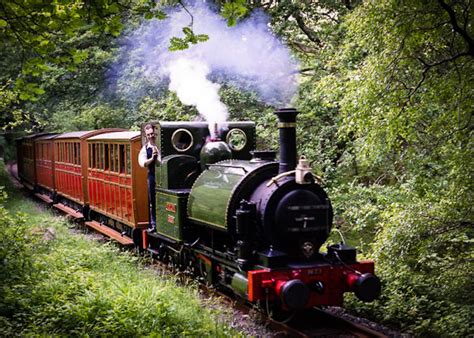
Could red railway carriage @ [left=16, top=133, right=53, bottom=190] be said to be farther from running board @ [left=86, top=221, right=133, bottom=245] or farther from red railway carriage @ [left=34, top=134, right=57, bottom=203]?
running board @ [left=86, top=221, right=133, bottom=245]

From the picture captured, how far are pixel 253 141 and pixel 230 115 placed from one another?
18.3ft

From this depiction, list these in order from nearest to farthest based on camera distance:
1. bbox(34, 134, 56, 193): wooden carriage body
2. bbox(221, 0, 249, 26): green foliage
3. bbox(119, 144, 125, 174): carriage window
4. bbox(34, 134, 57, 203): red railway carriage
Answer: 1. bbox(221, 0, 249, 26): green foliage
2. bbox(119, 144, 125, 174): carriage window
3. bbox(34, 134, 56, 193): wooden carriage body
4. bbox(34, 134, 57, 203): red railway carriage

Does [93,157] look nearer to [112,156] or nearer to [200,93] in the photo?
[112,156]

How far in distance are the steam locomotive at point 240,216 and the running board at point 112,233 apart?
51mm

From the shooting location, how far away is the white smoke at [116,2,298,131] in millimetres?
10242

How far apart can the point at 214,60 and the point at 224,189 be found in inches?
195

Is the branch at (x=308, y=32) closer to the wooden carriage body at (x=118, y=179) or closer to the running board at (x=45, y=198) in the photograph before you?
the wooden carriage body at (x=118, y=179)

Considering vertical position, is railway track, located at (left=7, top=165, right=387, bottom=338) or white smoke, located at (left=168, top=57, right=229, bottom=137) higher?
white smoke, located at (left=168, top=57, right=229, bottom=137)

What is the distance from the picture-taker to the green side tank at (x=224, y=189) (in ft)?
24.4

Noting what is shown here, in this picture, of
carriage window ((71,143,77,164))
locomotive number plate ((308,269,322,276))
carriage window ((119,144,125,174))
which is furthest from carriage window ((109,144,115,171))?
locomotive number plate ((308,269,322,276))

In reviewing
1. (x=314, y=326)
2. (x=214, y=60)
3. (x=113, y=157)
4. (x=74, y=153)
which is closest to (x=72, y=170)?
(x=74, y=153)

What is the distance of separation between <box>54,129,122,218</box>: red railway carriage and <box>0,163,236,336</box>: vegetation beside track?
6.80 meters

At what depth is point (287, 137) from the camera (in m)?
7.07

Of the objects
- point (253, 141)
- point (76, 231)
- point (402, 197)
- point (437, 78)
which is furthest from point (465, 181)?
point (76, 231)
